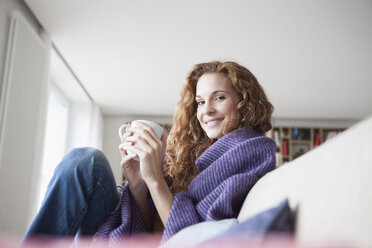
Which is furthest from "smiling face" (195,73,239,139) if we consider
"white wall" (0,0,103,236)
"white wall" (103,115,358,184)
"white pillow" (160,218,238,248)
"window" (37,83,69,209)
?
"white wall" (103,115,358,184)

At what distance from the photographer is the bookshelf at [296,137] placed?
6363mm

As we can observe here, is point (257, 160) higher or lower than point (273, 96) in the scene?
lower

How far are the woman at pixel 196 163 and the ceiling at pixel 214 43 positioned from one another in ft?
6.58

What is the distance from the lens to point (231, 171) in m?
1.08

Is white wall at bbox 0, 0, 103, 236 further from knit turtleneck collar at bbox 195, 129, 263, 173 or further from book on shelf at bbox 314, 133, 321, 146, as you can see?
book on shelf at bbox 314, 133, 321, 146

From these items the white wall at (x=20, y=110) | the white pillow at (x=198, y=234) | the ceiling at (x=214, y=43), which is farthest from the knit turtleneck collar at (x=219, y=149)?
the ceiling at (x=214, y=43)

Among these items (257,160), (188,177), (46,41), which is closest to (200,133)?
(188,177)

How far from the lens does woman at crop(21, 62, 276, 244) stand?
990 mm

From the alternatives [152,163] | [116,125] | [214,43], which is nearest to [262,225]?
[152,163]

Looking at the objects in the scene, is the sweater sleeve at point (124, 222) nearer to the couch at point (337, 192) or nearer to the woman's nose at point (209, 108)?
the woman's nose at point (209, 108)

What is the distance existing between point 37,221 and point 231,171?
53cm

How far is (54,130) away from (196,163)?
4.33m

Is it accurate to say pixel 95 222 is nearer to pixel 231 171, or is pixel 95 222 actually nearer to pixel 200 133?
pixel 231 171

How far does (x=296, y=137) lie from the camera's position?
6.42 metres
